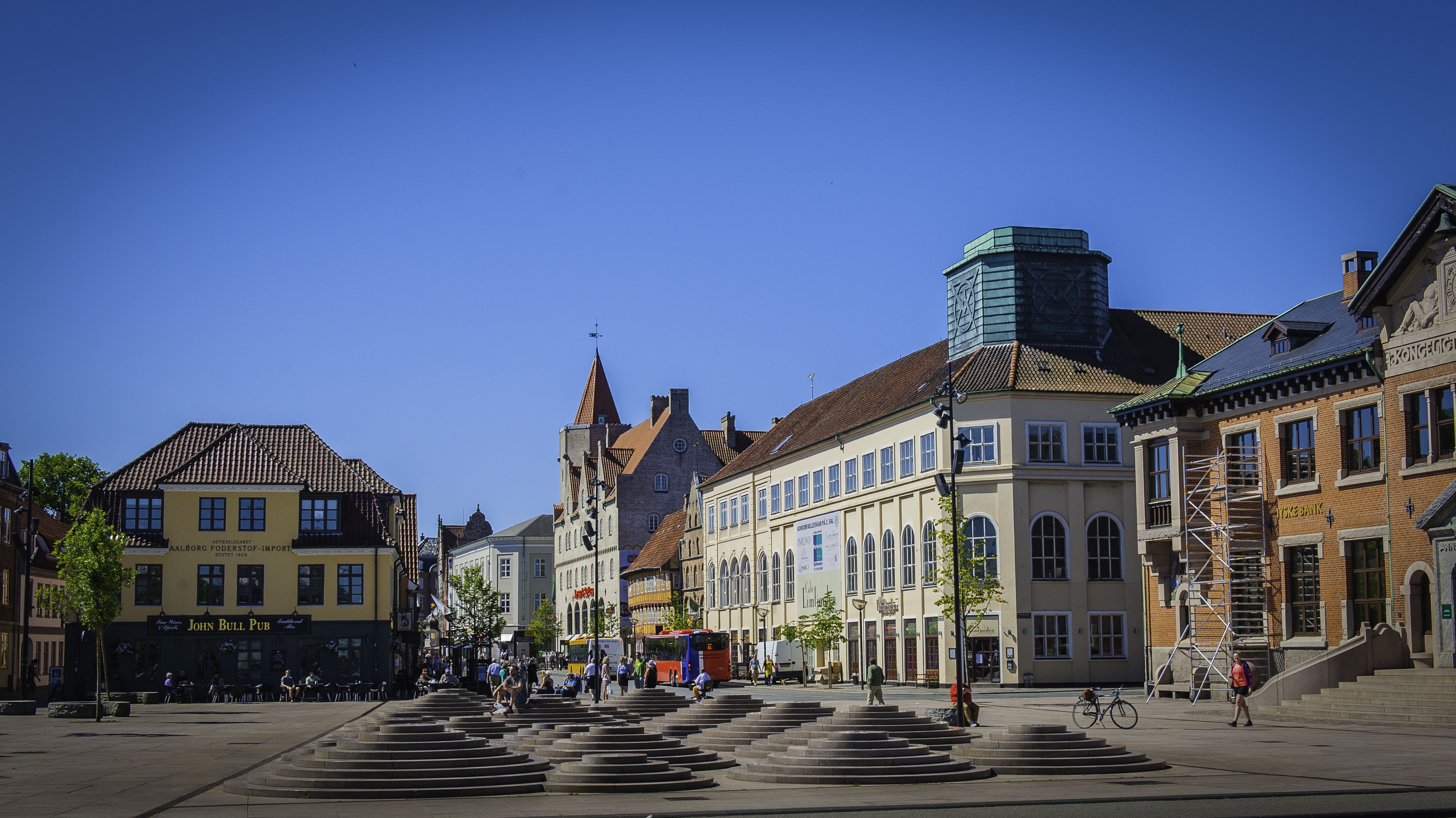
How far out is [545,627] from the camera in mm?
141750

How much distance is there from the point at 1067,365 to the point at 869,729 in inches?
1695

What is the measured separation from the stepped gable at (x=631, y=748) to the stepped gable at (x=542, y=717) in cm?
393

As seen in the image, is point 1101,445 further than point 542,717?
Yes

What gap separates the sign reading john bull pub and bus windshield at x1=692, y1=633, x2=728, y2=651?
1945 centimetres

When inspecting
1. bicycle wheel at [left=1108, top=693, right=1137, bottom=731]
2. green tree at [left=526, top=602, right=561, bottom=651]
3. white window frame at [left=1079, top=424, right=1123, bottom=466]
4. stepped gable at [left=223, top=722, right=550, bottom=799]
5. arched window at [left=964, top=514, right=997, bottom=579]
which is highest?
white window frame at [left=1079, top=424, right=1123, bottom=466]

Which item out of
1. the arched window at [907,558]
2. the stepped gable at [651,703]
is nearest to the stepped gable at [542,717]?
the stepped gable at [651,703]

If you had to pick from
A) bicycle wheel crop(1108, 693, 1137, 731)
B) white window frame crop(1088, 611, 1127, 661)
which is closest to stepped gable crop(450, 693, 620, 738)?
bicycle wheel crop(1108, 693, 1137, 731)

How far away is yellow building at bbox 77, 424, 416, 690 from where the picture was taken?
2395 inches

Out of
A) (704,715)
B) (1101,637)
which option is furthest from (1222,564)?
(704,715)

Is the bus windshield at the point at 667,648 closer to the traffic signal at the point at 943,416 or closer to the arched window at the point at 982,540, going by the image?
the arched window at the point at 982,540

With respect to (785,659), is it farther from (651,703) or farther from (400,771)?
(400,771)

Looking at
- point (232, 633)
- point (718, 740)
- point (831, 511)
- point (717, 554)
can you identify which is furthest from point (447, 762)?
point (717, 554)

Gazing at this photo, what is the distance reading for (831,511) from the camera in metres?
78.3

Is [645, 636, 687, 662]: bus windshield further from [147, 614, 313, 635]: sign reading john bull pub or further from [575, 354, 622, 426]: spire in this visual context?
[575, 354, 622, 426]: spire
